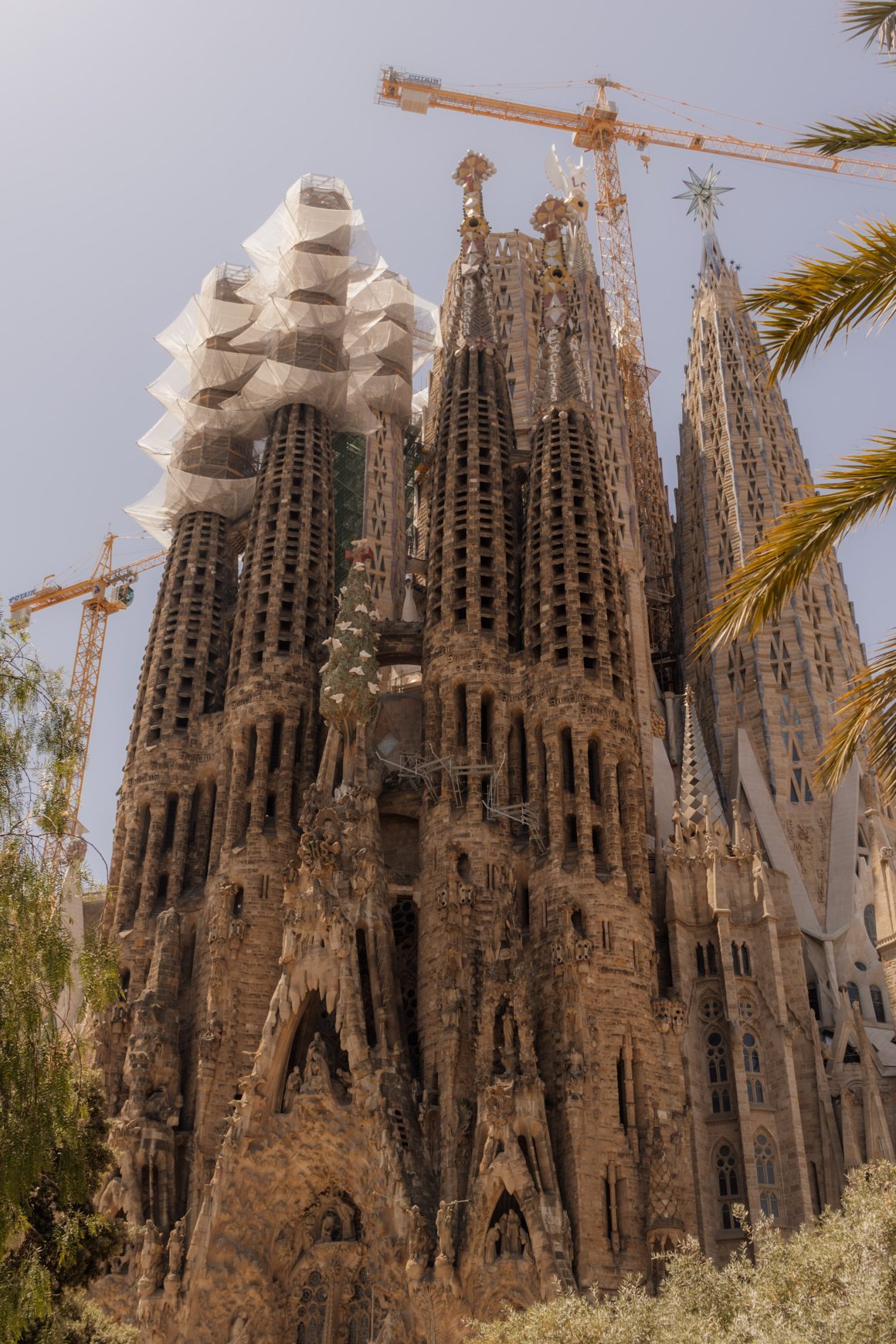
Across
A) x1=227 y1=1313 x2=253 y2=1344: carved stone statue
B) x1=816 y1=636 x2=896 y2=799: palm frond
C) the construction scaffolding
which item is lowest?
x1=227 y1=1313 x2=253 y2=1344: carved stone statue

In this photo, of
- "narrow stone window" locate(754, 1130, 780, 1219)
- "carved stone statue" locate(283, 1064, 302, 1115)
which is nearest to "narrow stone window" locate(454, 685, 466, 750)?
"carved stone statue" locate(283, 1064, 302, 1115)

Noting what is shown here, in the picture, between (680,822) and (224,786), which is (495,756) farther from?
(224,786)

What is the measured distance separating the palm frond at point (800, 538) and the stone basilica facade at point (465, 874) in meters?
19.1

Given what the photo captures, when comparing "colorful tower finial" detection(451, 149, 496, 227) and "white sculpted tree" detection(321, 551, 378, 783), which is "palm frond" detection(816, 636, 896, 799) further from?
"colorful tower finial" detection(451, 149, 496, 227)

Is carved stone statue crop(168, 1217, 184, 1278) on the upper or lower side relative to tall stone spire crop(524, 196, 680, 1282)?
lower

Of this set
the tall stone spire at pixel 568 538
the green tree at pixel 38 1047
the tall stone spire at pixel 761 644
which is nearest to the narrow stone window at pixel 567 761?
the tall stone spire at pixel 568 538

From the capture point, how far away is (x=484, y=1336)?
22.5 metres

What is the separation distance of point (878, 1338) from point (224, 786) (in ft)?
85.3

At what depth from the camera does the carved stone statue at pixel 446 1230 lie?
1105 inches

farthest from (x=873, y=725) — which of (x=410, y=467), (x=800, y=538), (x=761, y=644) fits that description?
(x=410, y=467)

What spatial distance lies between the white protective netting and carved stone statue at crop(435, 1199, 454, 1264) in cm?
2399

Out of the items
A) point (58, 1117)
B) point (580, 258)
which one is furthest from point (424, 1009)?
point (580, 258)

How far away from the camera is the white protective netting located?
46031 millimetres

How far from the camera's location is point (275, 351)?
4716cm
